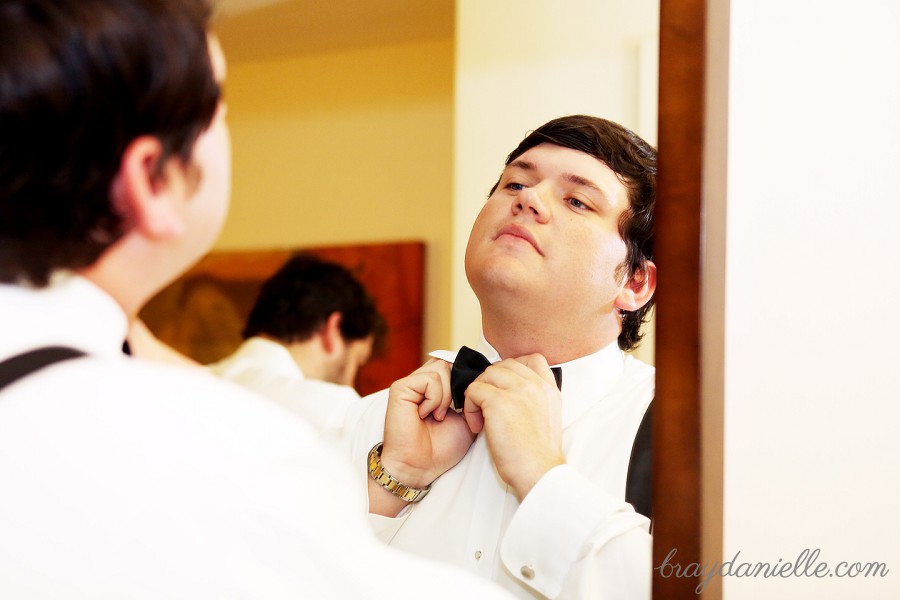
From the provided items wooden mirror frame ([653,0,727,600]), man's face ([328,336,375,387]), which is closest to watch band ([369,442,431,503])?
man's face ([328,336,375,387])

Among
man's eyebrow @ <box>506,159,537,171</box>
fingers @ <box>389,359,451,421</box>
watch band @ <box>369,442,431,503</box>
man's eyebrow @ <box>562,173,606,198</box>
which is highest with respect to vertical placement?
man's eyebrow @ <box>506,159,537,171</box>

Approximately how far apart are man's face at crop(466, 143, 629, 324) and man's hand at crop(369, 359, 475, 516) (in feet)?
0.35

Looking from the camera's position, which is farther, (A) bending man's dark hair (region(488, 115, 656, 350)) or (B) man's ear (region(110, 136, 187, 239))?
(A) bending man's dark hair (region(488, 115, 656, 350))

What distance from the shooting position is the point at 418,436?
791 mm

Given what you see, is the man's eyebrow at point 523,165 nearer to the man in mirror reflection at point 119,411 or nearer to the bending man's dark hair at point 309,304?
the bending man's dark hair at point 309,304

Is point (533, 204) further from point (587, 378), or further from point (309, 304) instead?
point (309, 304)

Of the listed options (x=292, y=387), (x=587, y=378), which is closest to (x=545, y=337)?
(x=587, y=378)

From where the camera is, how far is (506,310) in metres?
0.79

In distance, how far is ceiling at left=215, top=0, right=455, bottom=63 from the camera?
85cm

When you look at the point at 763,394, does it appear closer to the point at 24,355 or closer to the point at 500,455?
the point at 500,455

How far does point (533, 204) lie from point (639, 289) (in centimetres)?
13

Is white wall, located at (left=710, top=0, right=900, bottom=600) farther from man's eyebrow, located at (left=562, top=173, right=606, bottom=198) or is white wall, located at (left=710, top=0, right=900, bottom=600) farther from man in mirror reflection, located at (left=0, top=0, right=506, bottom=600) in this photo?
man in mirror reflection, located at (left=0, top=0, right=506, bottom=600)

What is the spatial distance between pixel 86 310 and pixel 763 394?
22.0 inches

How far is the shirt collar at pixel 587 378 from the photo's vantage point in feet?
2.54
